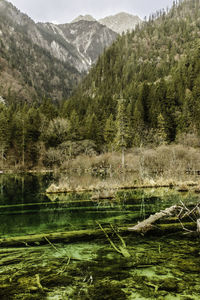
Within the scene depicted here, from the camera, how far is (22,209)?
12.7 metres

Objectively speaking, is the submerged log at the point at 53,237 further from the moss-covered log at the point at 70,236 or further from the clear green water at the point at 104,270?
the clear green water at the point at 104,270

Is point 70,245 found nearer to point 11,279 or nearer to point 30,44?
point 11,279

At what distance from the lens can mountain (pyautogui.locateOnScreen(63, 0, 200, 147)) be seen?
2137 inches

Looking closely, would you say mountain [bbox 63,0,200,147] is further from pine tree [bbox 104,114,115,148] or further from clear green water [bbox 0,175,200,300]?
clear green water [bbox 0,175,200,300]

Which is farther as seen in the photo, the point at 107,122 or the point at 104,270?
the point at 107,122

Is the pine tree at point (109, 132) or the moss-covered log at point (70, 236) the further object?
the pine tree at point (109, 132)

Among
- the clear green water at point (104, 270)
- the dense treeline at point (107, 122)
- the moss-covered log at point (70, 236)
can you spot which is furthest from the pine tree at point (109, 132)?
the clear green water at point (104, 270)

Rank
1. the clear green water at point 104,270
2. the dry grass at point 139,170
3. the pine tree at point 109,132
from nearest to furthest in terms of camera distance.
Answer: the clear green water at point 104,270 → the dry grass at point 139,170 → the pine tree at point 109,132

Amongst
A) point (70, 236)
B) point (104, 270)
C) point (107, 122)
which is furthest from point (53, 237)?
point (107, 122)

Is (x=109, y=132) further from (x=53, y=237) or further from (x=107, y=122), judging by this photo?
(x=53, y=237)

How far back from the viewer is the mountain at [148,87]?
54.3 metres

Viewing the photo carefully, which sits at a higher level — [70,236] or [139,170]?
[139,170]

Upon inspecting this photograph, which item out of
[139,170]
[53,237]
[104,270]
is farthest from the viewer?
[139,170]

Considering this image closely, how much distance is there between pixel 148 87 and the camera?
71.3m
